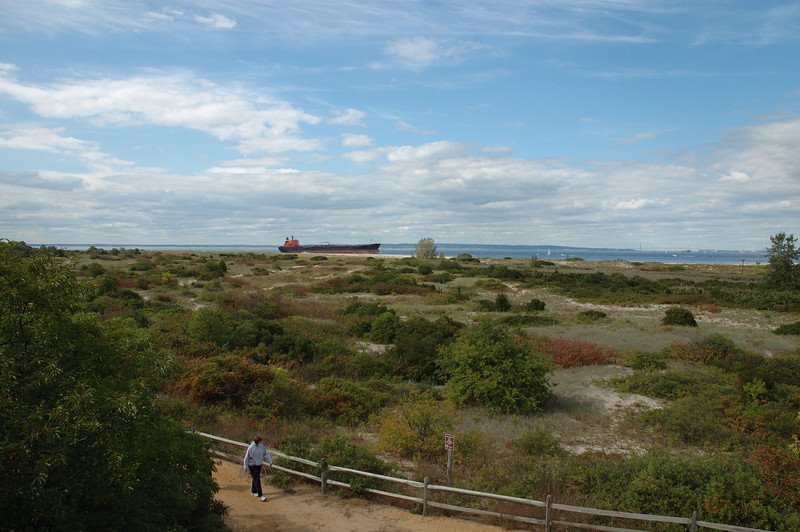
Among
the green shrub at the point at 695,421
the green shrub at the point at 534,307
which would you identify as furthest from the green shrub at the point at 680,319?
the green shrub at the point at 695,421

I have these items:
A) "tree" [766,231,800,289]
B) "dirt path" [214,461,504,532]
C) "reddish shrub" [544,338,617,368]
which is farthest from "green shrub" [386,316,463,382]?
"tree" [766,231,800,289]

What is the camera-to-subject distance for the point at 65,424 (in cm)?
543

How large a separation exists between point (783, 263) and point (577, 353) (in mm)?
40761

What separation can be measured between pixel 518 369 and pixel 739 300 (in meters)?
33.6

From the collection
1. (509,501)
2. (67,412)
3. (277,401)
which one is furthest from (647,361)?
(67,412)

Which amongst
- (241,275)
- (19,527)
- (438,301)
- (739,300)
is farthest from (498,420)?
(241,275)

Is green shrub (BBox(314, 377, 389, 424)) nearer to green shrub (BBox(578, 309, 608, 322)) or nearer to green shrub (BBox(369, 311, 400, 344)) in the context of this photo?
green shrub (BBox(369, 311, 400, 344))

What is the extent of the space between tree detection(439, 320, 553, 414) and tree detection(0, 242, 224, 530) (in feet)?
38.8

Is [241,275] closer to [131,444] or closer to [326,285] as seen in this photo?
[326,285]

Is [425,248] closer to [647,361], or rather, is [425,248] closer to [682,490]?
[647,361]

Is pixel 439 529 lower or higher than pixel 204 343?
lower

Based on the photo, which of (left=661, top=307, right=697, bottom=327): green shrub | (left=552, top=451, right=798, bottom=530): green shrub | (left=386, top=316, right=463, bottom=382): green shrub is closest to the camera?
(left=552, top=451, right=798, bottom=530): green shrub

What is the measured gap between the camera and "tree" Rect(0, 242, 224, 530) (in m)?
5.46

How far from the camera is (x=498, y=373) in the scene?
17.8 meters
